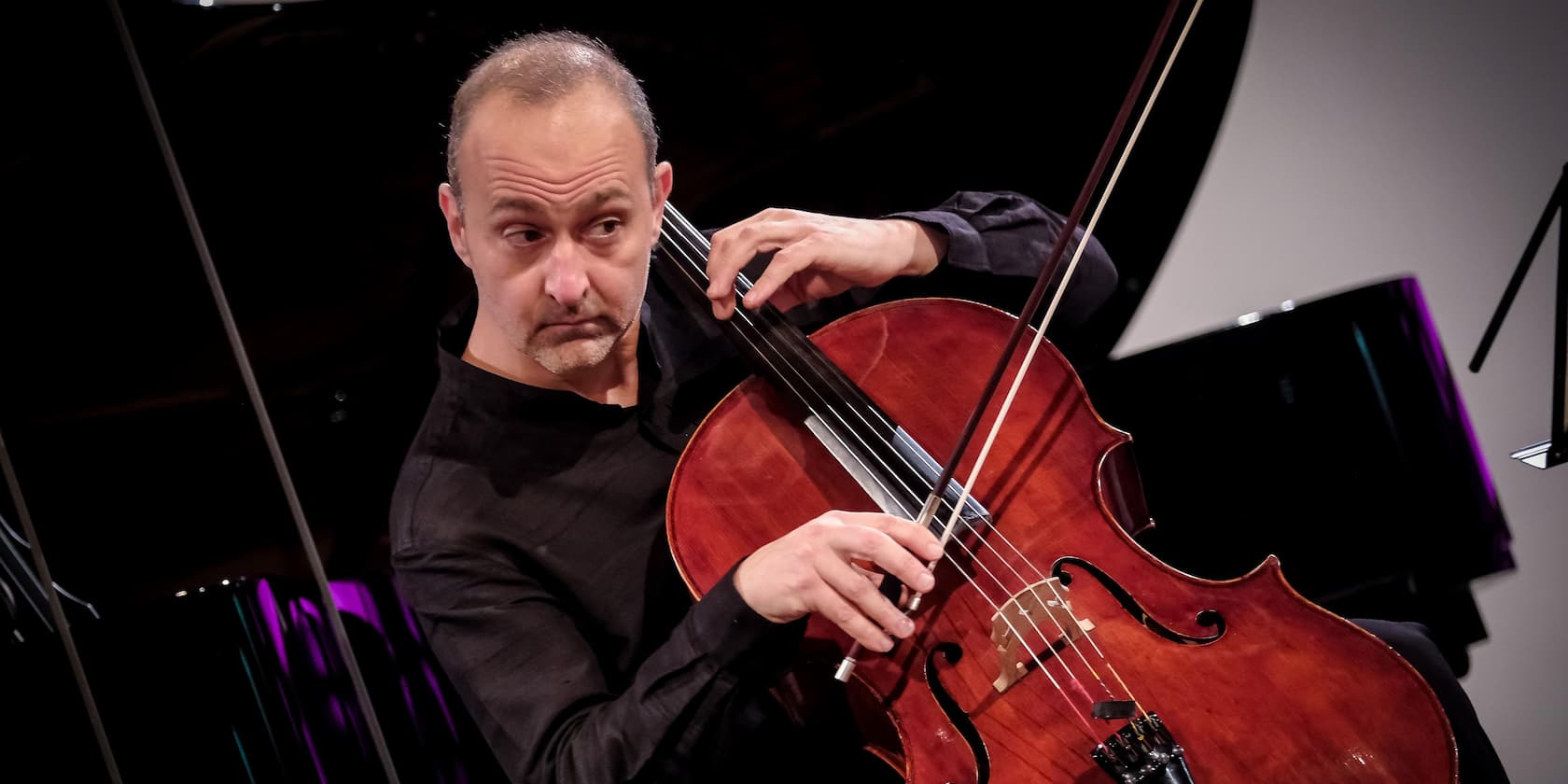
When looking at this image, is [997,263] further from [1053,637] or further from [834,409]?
[1053,637]

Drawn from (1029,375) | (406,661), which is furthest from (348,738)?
(1029,375)

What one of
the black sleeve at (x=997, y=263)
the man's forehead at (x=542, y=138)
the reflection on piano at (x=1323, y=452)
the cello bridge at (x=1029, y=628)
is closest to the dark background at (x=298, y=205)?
the black sleeve at (x=997, y=263)

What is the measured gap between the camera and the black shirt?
1.24m

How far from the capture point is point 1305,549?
6.16 feet

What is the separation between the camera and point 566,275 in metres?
1.36

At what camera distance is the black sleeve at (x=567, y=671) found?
3.95 feet

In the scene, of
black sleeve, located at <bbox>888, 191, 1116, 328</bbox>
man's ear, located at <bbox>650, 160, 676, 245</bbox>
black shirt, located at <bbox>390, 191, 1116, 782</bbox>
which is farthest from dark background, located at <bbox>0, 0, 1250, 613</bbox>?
man's ear, located at <bbox>650, 160, 676, 245</bbox>

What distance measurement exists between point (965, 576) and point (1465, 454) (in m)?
1.24

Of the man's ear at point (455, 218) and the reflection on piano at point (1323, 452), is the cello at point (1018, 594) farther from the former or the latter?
the reflection on piano at point (1323, 452)

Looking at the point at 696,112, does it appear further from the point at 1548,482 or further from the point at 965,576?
the point at 1548,482

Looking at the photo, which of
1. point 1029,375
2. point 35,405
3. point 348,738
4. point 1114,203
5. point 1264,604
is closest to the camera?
point 1264,604

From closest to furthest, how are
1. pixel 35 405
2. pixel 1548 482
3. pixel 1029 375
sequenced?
pixel 1029 375, pixel 35 405, pixel 1548 482

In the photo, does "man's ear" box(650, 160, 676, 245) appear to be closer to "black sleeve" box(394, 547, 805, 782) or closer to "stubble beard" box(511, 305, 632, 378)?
"stubble beard" box(511, 305, 632, 378)

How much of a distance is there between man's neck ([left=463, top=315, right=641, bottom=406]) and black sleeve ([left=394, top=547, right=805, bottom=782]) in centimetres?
29
